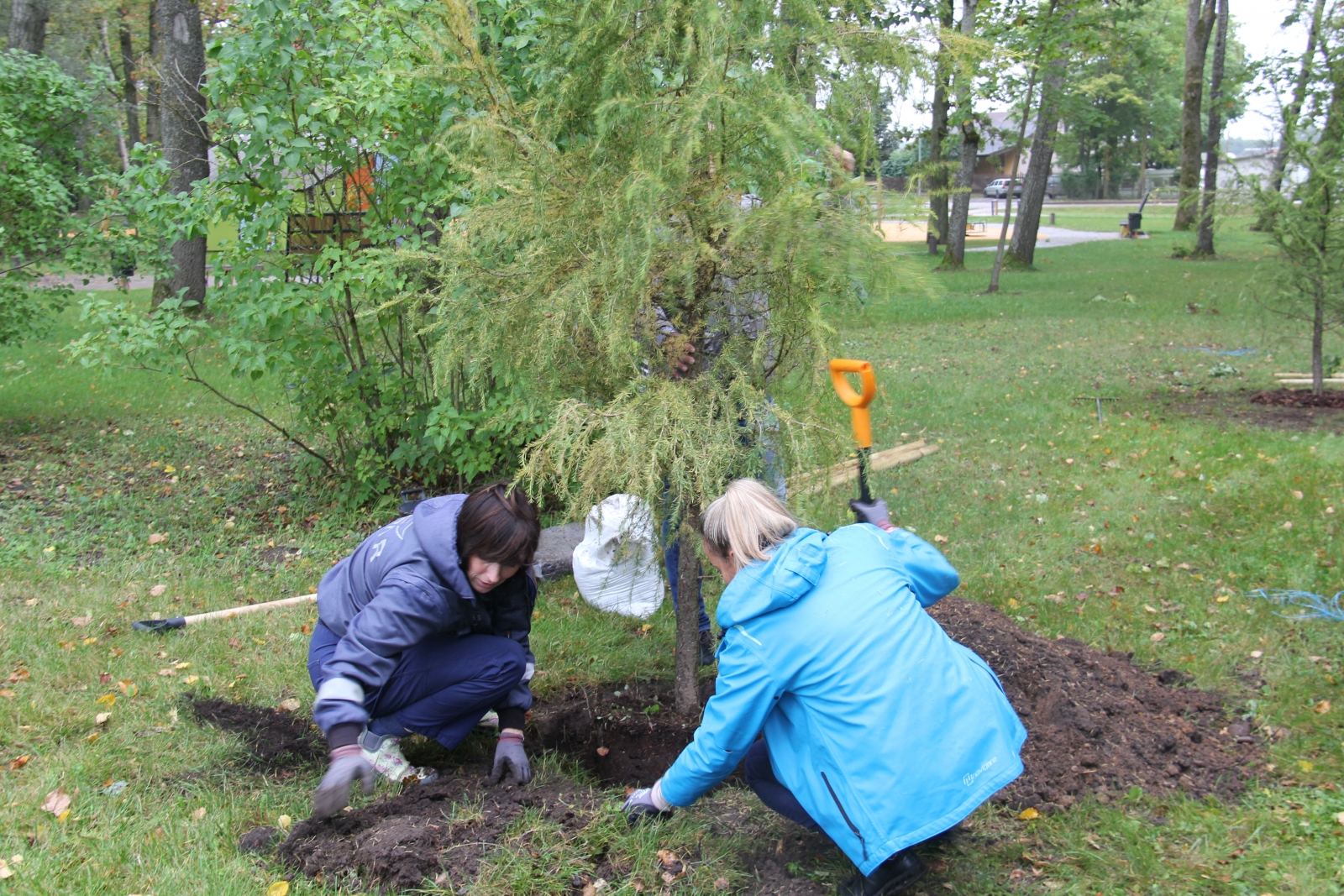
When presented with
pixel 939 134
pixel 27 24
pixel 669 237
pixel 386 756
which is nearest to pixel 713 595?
pixel 386 756

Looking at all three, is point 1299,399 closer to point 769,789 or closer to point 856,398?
point 856,398

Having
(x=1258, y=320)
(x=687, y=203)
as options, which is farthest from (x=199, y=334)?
(x=1258, y=320)

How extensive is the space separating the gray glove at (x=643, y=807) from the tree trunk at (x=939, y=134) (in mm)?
1757

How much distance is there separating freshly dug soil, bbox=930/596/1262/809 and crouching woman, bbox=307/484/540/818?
5.70ft

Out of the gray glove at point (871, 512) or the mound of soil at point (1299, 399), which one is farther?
the mound of soil at point (1299, 399)

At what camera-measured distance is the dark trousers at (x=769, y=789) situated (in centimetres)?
267

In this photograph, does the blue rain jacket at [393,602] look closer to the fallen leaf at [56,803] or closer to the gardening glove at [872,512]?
the fallen leaf at [56,803]

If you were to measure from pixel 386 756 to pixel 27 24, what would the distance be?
10.1m

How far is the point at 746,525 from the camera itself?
2.43 metres

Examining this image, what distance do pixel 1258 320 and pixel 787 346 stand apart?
466 inches

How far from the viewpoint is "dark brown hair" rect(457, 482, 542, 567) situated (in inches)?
110

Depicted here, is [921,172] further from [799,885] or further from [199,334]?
[199,334]

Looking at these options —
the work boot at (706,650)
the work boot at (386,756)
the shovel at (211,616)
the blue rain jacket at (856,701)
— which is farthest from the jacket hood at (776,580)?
the shovel at (211,616)

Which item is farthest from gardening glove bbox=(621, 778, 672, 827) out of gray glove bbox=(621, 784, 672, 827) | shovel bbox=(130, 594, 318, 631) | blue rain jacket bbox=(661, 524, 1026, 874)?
shovel bbox=(130, 594, 318, 631)
